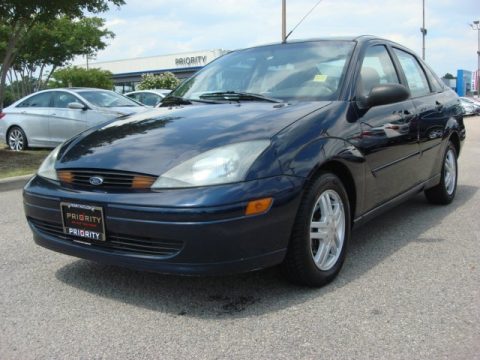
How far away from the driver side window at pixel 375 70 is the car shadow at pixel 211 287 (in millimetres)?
1206

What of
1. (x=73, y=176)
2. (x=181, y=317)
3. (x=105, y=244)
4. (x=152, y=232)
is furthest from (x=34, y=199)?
(x=181, y=317)

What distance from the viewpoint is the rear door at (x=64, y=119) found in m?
10.3

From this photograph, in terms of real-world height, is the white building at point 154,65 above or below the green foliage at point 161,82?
above

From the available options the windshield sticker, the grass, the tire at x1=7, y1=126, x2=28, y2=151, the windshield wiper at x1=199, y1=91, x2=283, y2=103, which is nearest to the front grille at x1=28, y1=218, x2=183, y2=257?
the windshield wiper at x1=199, y1=91, x2=283, y2=103

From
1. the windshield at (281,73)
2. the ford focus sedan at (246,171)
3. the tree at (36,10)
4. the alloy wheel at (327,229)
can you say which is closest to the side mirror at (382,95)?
the ford focus sedan at (246,171)

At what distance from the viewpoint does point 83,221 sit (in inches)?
117

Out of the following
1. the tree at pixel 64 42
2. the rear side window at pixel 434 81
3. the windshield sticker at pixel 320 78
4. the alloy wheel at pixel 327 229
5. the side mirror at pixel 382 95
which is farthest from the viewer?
the tree at pixel 64 42

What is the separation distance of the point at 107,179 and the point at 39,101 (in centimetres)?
908

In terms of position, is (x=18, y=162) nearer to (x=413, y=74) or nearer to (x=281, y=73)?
(x=281, y=73)

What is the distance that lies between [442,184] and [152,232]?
11.8ft

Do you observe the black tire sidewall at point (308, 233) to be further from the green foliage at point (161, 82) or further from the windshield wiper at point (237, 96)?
the green foliage at point (161, 82)

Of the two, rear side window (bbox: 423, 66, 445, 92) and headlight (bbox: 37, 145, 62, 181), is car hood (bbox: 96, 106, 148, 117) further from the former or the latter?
headlight (bbox: 37, 145, 62, 181)

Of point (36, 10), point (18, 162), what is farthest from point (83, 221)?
point (36, 10)

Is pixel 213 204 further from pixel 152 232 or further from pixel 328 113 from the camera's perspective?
pixel 328 113
